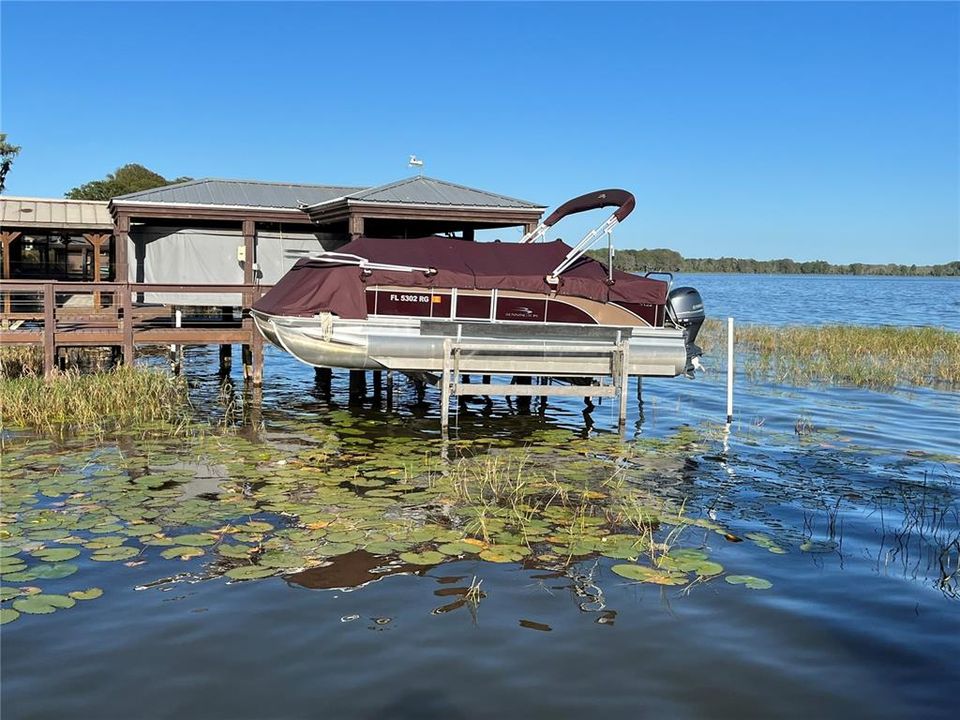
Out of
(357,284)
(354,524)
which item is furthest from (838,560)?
(357,284)

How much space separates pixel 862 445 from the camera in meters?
12.3

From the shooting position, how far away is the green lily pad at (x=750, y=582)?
6.41 m

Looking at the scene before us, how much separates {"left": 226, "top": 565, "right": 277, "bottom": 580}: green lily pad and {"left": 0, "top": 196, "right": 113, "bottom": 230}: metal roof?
19122mm

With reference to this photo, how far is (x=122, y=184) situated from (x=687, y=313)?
4989 cm

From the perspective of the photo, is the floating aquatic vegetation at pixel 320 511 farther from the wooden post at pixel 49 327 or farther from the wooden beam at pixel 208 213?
the wooden beam at pixel 208 213

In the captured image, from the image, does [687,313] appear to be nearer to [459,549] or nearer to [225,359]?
[459,549]

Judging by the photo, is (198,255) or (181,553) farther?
(198,255)

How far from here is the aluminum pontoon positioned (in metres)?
12.5

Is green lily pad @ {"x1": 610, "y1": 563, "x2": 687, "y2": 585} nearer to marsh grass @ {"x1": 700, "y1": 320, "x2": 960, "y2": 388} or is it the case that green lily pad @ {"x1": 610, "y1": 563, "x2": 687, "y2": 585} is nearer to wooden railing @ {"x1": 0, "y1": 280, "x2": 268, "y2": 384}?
wooden railing @ {"x1": 0, "y1": 280, "x2": 268, "y2": 384}

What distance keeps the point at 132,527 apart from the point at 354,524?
5.94ft

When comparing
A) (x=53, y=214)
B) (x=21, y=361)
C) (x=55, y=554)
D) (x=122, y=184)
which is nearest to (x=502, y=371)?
(x=55, y=554)

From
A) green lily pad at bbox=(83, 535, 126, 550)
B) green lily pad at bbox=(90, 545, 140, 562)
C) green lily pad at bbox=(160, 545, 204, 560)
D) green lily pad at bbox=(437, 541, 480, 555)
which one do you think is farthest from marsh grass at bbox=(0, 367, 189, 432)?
green lily pad at bbox=(437, 541, 480, 555)

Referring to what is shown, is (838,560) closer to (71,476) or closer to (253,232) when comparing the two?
(71,476)

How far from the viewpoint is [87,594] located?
5898 mm
